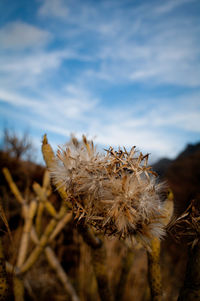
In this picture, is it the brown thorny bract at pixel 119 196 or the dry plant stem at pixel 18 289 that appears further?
the dry plant stem at pixel 18 289

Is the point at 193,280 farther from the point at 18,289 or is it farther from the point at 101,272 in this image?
the point at 18,289

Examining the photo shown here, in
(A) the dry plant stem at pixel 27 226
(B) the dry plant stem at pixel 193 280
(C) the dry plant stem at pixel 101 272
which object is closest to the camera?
(B) the dry plant stem at pixel 193 280

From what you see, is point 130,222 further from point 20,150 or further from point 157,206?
point 20,150

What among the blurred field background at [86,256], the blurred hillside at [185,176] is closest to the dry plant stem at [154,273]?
the blurred field background at [86,256]

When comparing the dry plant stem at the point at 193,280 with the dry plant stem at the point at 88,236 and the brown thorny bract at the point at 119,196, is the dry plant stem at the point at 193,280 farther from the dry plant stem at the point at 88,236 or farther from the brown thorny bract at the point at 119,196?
the dry plant stem at the point at 88,236

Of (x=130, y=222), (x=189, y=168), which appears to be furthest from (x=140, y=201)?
(x=189, y=168)

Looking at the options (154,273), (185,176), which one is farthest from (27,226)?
(185,176)

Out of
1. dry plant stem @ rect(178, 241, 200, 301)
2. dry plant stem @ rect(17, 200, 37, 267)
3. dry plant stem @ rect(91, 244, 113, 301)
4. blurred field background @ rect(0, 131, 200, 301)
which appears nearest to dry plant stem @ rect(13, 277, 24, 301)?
dry plant stem @ rect(17, 200, 37, 267)
